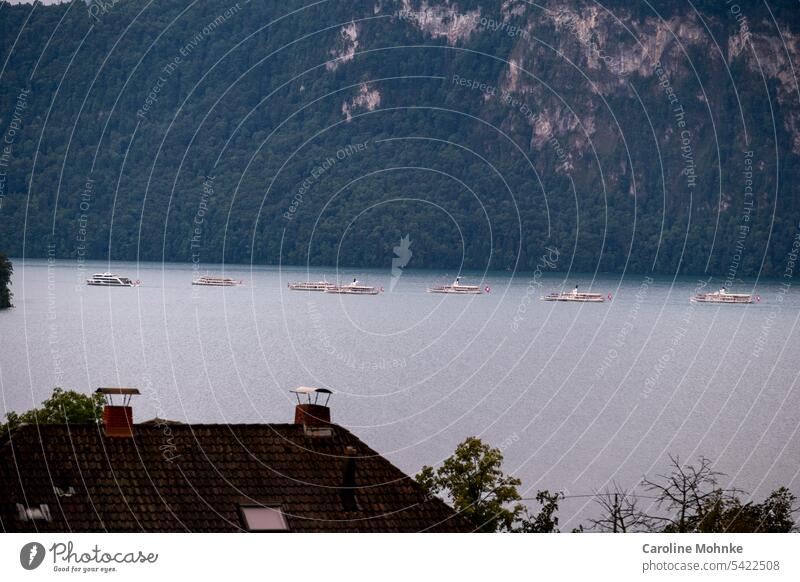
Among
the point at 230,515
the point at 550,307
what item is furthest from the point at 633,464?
the point at 550,307

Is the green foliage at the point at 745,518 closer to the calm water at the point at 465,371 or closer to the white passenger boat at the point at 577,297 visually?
the calm water at the point at 465,371

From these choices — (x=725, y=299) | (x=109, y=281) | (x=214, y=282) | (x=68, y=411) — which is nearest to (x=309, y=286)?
(x=214, y=282)

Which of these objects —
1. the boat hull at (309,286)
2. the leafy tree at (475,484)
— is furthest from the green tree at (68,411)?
the boat hull at (309,286)

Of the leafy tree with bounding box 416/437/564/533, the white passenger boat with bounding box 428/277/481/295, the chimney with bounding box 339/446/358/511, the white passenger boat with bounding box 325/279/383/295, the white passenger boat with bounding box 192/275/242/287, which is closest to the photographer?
the chimney with bounding box 339/446/358/511

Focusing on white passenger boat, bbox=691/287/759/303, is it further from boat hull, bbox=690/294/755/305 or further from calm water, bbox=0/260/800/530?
calm water, bbox=0/260/800/530

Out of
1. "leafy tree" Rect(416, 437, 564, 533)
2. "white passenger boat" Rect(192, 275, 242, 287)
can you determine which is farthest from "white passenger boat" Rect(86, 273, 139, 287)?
"leafy tree" Rect(416, 437, 564, 533)

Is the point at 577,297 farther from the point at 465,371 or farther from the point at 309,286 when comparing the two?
the point at 465,371
